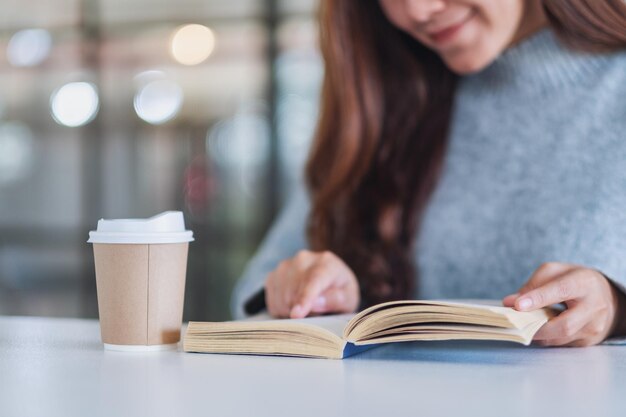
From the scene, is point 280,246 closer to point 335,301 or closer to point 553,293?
point 335,301

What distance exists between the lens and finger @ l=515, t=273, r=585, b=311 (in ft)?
2.83

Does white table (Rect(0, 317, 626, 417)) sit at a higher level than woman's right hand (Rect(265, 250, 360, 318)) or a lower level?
higher

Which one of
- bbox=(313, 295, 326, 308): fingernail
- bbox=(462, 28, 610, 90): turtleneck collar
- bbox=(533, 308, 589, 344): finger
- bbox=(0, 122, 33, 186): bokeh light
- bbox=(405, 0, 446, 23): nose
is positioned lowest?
bbox=(0, 122, 33, 186): bokeh light

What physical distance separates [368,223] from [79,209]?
335 centimetres

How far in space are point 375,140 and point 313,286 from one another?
0.48 m

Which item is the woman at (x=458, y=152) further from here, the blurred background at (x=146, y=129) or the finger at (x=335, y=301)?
the blurred background at (x=146, y=129)

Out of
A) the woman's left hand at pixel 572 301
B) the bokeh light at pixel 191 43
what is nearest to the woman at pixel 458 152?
the woman's left hand at pixel 572 301

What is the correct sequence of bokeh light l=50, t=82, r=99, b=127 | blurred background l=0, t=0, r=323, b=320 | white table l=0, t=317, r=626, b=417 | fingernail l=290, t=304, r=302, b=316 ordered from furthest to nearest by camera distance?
bokeh light l=50, t=82, r=99, b=127
blurred background l=0, t=0, r=323, b=320
fingernail l=290, t=304, r=302, b=316
white table l=0, t=317, r=626, b=417

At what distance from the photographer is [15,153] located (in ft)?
15.6

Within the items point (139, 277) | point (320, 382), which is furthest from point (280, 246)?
point (320, 382)

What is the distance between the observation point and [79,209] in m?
4.60

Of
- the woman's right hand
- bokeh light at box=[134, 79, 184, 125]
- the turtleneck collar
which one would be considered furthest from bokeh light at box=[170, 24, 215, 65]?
the woman's right hand

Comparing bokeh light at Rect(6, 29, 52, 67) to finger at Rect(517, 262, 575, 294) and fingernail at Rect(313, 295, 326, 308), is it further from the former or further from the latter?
finger at Rect(517, 262, 575, 294)

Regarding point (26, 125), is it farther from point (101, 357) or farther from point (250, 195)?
point (101, 357)
